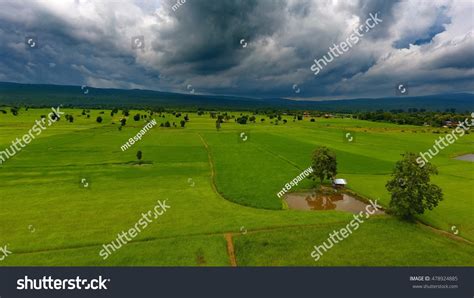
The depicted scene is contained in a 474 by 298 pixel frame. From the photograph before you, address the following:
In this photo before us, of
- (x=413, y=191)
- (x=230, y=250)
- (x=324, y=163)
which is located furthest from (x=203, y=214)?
(x=413, y=191)

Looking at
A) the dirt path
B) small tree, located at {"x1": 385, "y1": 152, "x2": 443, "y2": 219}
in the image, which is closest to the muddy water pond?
small tree, located at {"x1": 385, "y1": 152, "x2": 443, "y2": 219}

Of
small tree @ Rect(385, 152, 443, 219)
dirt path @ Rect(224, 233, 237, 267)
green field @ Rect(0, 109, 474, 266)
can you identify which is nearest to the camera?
dirt path @ Rect(224, 233, 237, 267)

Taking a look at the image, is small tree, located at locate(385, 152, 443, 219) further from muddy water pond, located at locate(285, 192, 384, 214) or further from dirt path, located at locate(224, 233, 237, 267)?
dirt path, located at locate(224, 233, 237, 267)

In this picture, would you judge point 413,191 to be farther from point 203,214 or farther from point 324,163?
point 203,214

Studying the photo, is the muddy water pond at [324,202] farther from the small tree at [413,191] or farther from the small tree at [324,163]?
the small tree at [413,191]

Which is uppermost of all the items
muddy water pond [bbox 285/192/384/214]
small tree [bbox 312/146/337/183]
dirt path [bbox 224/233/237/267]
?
small tree [bbox 312/146/337/183]
